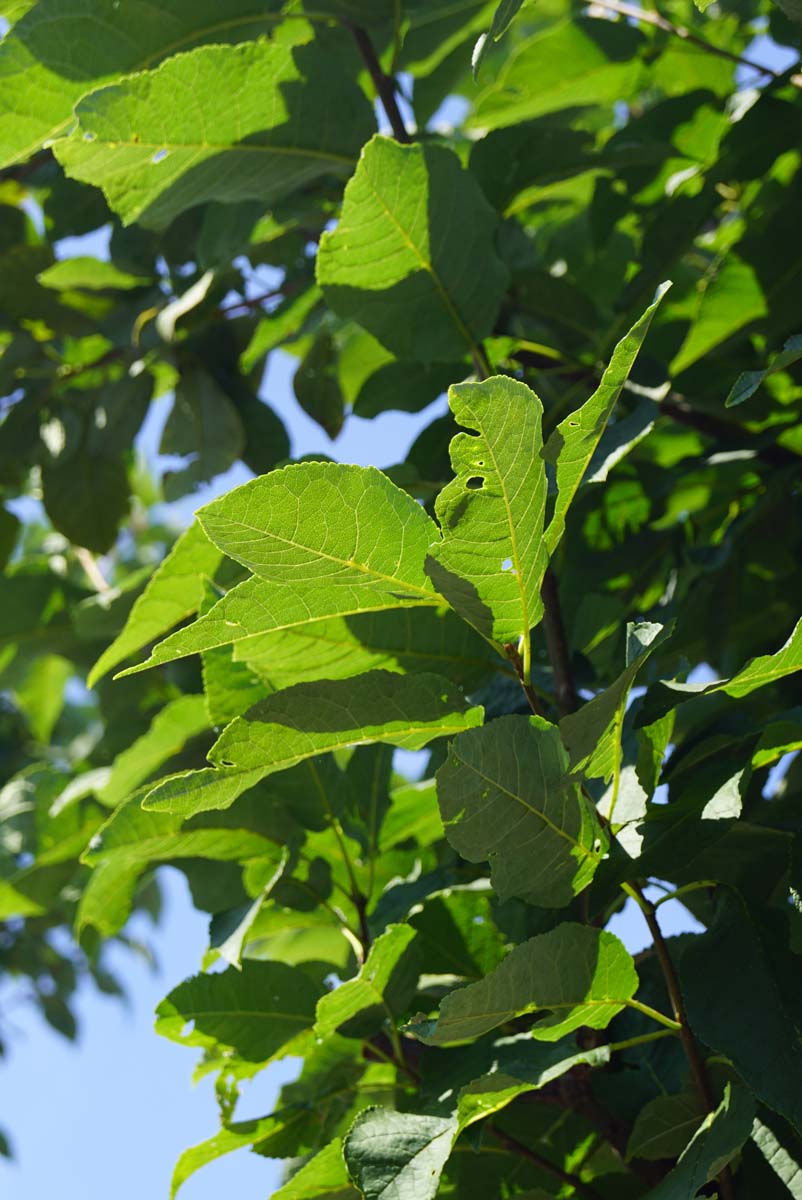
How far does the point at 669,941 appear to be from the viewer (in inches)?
36.6

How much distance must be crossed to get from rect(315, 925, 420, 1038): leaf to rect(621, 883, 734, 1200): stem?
0.58 feet

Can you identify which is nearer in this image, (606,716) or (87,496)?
(606,716)

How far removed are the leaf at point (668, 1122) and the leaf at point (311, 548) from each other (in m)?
0.36

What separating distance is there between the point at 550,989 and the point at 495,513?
278 millimetres

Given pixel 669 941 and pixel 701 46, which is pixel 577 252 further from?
pixel 669 941

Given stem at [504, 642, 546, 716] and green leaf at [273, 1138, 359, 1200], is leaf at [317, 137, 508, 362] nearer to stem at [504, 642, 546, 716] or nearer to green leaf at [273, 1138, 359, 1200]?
stem at [504, 642, 546, 716]

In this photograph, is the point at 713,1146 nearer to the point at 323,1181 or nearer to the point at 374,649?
the point at 323,1181

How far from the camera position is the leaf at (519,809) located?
2.26 feet

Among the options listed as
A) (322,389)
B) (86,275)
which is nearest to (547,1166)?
(322,389)

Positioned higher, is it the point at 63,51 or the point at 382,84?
the point at 63,51

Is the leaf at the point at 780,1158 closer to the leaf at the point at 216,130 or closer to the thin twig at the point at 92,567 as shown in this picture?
the leaf at the point at 216,130

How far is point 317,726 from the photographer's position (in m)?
0.76

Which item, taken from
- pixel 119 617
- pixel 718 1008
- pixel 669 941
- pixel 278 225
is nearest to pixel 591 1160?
pixel 669 941

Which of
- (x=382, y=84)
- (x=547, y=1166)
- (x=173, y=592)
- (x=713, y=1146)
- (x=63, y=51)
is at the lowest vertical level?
(x=547, y=1166)
